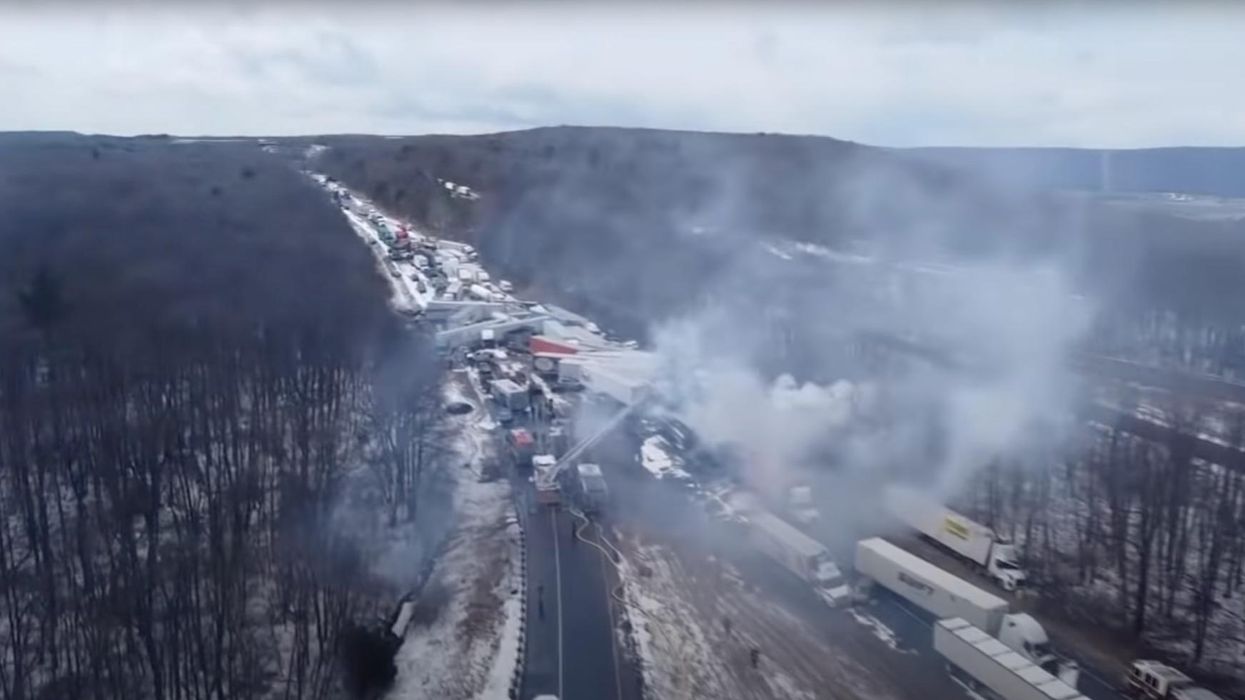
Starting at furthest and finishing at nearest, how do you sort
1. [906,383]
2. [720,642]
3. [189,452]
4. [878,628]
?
[906,383] < [189,452] < [878,628] < [720,642]

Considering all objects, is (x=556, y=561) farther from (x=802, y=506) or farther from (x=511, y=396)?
(x=511, y=396)

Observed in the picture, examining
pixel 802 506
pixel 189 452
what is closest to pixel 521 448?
pixel 802 506

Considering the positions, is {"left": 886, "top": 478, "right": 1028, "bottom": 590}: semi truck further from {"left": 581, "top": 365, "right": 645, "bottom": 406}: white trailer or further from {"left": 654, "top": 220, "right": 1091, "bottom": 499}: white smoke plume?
{"left": 581, "top": 365, "right": 645, "bottom": 406}: white trailer

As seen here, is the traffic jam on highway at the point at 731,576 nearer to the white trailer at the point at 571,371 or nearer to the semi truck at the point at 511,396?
the semi truck at the point at 511,396

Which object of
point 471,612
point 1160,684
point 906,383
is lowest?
point 471,612

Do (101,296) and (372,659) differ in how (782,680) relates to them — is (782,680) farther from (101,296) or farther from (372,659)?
(101,296)

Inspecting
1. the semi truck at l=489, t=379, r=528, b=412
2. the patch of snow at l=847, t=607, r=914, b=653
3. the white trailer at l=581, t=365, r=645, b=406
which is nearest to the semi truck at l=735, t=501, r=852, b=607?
the patch of snow at l=847, t=607, r=914, b=653
